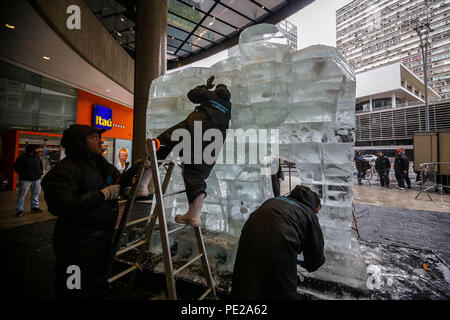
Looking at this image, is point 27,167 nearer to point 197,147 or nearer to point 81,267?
point 81,267

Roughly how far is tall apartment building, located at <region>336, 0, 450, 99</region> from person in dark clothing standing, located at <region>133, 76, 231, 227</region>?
41.1m

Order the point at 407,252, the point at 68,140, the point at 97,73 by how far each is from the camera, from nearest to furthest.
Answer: the point at 68,140 → the point at 407,252 → the point at 97,73

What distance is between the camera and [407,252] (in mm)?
2705

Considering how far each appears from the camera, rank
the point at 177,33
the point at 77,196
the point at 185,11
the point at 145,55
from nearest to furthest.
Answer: the point at 77,196 → the point at 145,55 → the point at 185,11 → the point at 177,33

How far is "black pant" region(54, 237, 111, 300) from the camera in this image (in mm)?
1385

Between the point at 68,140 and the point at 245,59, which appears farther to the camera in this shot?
the point at 245,59

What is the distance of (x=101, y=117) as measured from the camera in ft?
29.3

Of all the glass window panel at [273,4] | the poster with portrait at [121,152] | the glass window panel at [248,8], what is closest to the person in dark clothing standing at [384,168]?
the glass window panel at [273,4]

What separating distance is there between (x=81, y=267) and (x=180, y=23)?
984 cm

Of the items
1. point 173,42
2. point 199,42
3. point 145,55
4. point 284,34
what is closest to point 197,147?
point 284,34

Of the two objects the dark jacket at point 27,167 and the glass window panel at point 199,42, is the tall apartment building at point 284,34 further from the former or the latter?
the dark jacket at point 27,167
